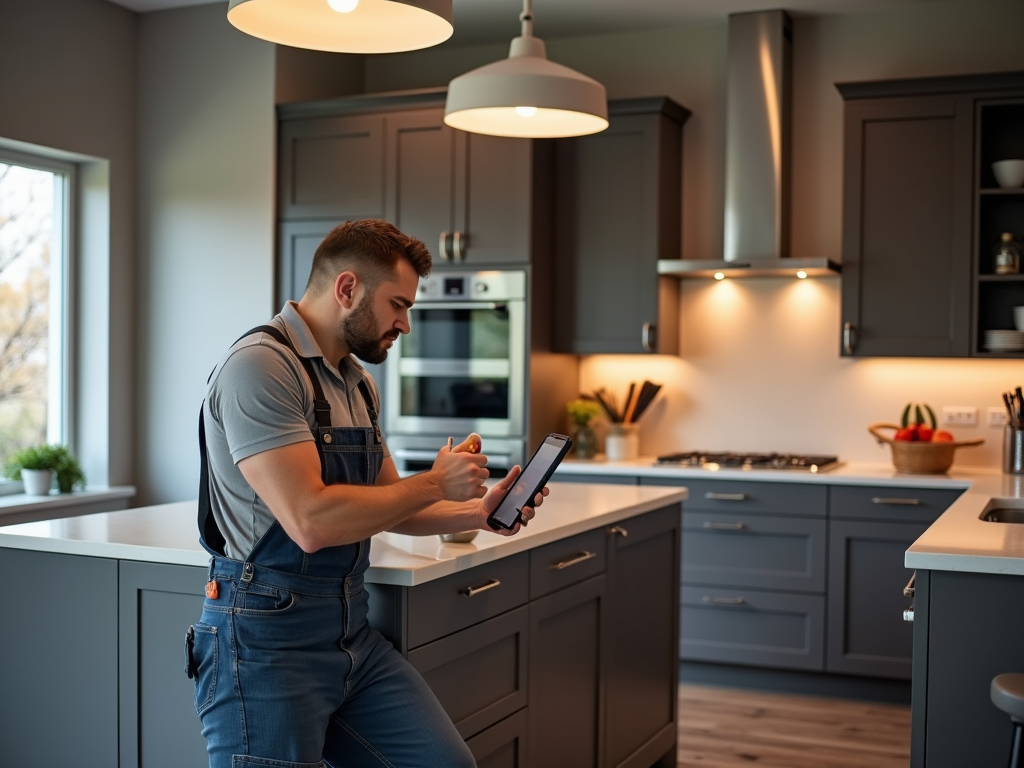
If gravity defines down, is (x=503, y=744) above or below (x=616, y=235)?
below

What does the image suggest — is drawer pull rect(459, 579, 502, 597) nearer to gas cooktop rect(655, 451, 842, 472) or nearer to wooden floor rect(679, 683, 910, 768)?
wooden floor rect(679, 683, 910, 768)

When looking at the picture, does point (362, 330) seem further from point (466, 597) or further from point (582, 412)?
point (582, 412)

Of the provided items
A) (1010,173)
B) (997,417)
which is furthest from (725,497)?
(1010,173)

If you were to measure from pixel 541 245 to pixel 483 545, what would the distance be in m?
2.71

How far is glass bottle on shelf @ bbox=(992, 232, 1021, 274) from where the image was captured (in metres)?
4.63

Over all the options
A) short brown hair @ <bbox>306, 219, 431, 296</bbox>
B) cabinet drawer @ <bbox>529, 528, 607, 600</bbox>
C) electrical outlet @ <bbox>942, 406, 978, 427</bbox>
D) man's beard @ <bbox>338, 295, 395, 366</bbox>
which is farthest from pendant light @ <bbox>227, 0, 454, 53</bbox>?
electrical outlet @ <bbox>942, 406, 978, 427</bbox>

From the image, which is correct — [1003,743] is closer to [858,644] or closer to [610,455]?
[858,644]

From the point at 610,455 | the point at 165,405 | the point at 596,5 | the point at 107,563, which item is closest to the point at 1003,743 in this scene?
the point at 107,563

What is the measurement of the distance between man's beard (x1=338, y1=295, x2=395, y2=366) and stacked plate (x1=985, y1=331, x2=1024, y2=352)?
325 cm

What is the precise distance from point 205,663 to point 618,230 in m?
3.42

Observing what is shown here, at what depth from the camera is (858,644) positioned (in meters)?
4.61

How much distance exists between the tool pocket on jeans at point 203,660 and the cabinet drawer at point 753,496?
117 inches

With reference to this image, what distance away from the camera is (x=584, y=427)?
5258 millimetres

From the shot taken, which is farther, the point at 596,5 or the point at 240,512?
the point at 596,5
